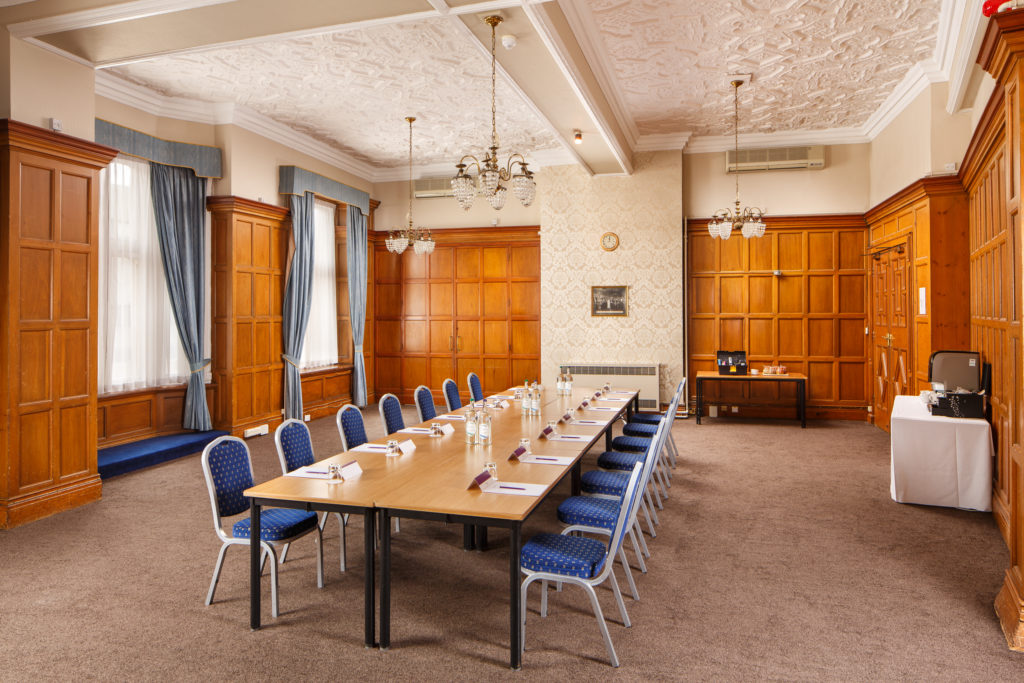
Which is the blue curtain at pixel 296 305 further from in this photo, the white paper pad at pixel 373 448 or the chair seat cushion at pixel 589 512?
the chair seat cushion at pixel 589 512

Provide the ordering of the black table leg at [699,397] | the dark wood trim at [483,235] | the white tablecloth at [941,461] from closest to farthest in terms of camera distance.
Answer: the white tablecloth at [941,461]
the black table leg at [699,397]
the dark wood trim at [483,235]

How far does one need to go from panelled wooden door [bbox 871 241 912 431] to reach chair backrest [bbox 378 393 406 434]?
5.69 meters

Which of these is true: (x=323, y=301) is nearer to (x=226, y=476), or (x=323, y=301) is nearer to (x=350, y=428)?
(x=350, y=428)

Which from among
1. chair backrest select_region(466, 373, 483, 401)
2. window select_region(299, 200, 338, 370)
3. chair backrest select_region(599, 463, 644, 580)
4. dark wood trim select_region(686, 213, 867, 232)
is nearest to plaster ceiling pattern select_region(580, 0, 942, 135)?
dark wood trim select_region(686, 213, 867, 232)

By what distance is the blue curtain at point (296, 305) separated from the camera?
26.5 ft

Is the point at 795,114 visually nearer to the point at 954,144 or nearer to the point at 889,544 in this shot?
the point at 954,144

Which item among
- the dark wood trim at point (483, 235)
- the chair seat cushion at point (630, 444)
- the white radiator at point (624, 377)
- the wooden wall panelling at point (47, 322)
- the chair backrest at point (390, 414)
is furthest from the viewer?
the dark wood trim at point (483, 235)

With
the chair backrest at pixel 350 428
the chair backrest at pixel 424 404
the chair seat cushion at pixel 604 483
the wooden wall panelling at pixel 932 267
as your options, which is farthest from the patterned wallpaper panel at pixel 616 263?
the chair backrest at pixel 350 428

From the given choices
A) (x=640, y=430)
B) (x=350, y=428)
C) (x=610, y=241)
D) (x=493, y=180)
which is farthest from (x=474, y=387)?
→ (x=610, y=241)

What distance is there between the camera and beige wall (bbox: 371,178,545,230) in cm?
1004

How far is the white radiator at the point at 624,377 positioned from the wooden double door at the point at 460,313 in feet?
3.72

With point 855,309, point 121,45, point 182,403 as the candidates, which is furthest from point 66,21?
point 855,309

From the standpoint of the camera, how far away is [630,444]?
513 centimetres

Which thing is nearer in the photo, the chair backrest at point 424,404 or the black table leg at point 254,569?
the black table leg at point 254,569
